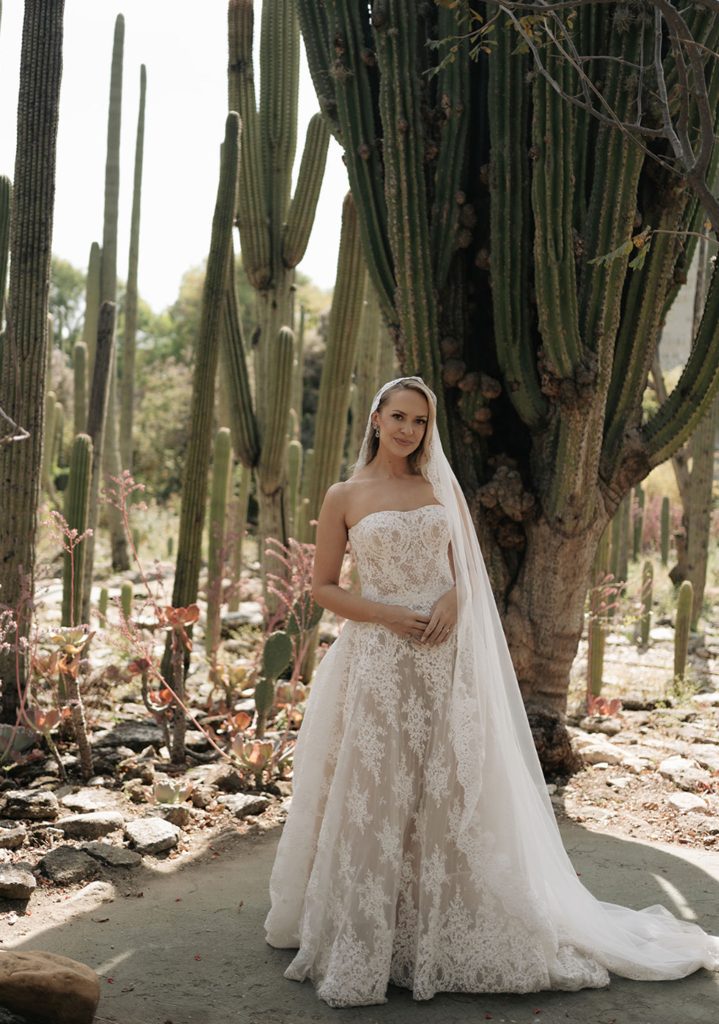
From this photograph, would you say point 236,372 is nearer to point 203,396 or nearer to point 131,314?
point 203,396

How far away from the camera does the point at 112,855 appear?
14.2 ft

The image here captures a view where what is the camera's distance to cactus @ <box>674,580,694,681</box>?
7605mm

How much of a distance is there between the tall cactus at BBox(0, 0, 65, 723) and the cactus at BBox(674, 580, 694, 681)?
4.61m

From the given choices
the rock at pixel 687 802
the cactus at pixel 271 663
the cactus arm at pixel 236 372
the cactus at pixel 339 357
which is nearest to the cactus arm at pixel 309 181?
the cactus arm at pixel 236 372

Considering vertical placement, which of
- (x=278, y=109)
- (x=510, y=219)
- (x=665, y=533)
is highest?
(x=278, y=109)

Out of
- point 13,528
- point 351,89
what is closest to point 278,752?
point 13,528

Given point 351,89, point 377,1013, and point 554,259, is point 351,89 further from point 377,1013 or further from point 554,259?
point 377,1013

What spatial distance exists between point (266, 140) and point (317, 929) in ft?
20.7

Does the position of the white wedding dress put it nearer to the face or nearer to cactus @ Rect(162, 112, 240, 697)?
the face

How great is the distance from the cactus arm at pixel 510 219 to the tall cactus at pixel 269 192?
8.30 feet

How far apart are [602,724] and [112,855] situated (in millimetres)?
3600

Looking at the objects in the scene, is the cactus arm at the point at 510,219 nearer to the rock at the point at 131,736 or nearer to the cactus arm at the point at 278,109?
the rock at the point at 131,736

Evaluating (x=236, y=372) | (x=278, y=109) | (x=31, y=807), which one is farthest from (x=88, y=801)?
(x=278, y=109)

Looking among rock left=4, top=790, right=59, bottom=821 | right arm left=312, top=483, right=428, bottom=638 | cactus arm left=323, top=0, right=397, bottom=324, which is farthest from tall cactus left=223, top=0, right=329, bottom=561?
right arm left=312, top=483, right=428, bottom=638
